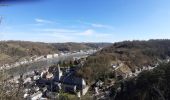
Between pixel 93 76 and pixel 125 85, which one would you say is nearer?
pixel 125 85

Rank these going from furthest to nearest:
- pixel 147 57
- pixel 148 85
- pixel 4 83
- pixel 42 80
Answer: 1. pixel 147 57
2. pixel 42 80
3. pixel 148 85
4. pixel 4 83

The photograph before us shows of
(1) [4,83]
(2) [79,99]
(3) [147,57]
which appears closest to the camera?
(1) [4,83]

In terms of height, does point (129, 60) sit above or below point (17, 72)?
below

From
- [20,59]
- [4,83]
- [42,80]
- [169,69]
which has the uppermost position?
[20,59]

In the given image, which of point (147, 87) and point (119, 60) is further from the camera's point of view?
point (119, 60)

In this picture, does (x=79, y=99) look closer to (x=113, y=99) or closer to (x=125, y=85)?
(x=113, y=99)

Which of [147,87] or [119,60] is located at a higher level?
[147,87]

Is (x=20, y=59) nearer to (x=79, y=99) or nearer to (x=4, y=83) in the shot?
(x=4, y=83)

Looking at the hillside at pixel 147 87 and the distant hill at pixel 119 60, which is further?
the distant hill at pixel 119 60

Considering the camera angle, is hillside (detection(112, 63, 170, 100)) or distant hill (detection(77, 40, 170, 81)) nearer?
hillside (detection(112, 63, 170, 100))

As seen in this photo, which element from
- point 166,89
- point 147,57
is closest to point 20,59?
point 166,89
